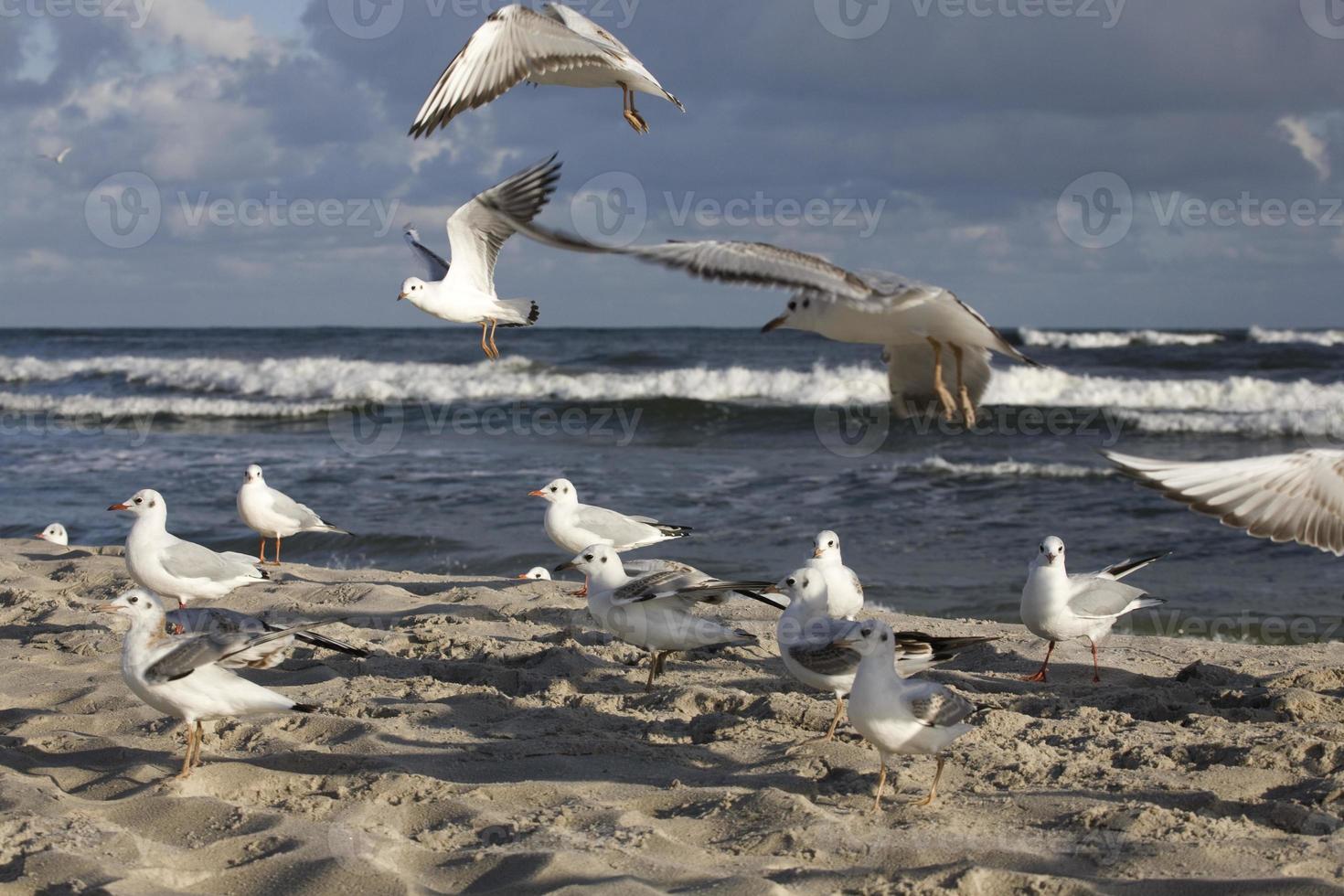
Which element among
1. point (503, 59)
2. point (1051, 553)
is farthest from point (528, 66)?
point (1051, 553)

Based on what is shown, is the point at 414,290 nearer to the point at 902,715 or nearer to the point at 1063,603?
the point at 1063,603

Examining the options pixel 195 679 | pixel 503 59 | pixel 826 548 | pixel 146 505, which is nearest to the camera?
pixel 195 679

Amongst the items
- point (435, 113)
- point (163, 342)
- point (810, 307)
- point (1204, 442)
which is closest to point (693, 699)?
point (810, 307)

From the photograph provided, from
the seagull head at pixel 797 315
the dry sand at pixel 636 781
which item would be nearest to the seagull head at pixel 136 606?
the dry sand at pixel 636 781

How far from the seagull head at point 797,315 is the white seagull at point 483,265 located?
2.26 metres

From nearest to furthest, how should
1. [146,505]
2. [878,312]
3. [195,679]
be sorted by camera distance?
[878,312] < [195,679] < [146,505]

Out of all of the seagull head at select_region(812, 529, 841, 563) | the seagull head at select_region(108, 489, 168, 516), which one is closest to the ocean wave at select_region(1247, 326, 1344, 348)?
the seagull head at select_region(812, 529, 841, 563)

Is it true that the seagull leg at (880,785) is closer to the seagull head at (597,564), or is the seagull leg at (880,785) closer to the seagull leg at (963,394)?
the seagull leg at (963,394)

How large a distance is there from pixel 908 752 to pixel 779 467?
1061cm

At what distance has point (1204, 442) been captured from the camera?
15.9 m

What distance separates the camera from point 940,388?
4.54 metres

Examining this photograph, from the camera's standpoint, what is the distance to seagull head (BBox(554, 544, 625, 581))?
558 cm

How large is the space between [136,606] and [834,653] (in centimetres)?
241

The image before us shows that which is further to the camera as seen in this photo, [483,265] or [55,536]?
[55,536]
